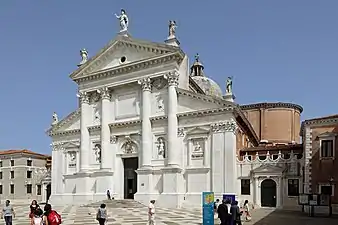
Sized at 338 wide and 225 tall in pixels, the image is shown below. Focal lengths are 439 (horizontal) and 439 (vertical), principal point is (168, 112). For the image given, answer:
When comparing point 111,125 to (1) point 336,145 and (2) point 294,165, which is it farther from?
(1) point 336,145

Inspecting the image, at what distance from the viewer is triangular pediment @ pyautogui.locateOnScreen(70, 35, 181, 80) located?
1607 inches

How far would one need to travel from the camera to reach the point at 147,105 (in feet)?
136

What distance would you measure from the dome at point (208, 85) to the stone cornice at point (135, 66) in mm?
20439

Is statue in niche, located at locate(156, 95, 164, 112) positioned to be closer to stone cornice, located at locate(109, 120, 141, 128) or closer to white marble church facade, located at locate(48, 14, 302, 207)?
white marble church facade, located at locate(48, 14, 302, 207)

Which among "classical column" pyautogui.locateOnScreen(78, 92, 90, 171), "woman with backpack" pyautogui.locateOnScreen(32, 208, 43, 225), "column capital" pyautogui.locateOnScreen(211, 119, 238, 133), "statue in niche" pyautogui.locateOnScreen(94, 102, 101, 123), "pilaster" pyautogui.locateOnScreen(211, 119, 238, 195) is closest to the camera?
"woman with backpack" pyautogui.locateOnScreen(32, 208, 43, 225)

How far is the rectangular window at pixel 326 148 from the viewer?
3359cm

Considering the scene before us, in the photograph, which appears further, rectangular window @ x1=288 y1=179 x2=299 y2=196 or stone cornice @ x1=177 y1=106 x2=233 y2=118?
stone cornice @ x1=177 y1=106 x2=233 y2=118

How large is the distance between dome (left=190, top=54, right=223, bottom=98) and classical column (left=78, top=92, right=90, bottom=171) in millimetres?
20641

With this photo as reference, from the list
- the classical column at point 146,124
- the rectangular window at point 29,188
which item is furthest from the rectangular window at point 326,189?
the rectangular window at point 29,188

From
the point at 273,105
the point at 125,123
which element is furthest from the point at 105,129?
the point at 273,105

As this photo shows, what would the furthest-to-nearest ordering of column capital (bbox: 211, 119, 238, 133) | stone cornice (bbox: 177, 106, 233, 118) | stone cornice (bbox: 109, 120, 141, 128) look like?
stone cornice (bbox: 109, 120, 141, 128) → stone cornice (bbox: 177, 106, 233, 118) → column capital (bbox: 211, 119, 238, 133)

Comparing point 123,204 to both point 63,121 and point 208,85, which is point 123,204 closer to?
point 63,121

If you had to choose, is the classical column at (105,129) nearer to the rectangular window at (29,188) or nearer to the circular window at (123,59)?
the circular window at (123,59)

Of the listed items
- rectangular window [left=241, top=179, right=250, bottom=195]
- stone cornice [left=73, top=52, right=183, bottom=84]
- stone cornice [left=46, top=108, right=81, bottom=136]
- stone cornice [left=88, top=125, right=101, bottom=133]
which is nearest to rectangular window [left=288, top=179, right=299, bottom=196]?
rectangular window [left=241, top=179, right=250, bottom=195]
